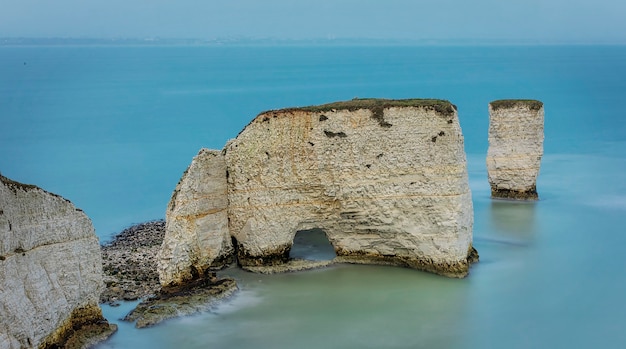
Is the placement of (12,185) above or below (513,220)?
above

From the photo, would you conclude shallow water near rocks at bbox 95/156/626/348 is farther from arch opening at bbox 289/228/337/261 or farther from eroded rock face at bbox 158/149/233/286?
arch opening at bbox 289/228/337/261

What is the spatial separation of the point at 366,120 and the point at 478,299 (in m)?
6.16

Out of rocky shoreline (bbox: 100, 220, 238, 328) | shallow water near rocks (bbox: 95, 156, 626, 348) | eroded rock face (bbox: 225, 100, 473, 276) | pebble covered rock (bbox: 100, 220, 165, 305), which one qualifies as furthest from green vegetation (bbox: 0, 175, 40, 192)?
eroded rock face (bbox: 225, 100, 473, 276)

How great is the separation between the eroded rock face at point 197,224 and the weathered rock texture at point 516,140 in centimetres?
1555

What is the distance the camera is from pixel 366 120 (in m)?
27.5

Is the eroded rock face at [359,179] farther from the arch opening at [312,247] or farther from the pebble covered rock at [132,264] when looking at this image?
the pebble covered rock at [132,264]

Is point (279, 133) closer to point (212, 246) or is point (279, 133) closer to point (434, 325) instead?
point (212, 246)

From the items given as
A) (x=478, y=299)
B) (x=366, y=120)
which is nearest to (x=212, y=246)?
(x=366, y=120)

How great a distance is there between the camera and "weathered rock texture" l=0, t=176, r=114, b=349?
61.3 ft

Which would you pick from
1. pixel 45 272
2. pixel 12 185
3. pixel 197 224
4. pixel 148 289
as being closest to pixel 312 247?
pixel 197 224

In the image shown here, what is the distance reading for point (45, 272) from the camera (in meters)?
19.9

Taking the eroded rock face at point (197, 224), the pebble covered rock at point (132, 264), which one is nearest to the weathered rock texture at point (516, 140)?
the pebble covered rock at point (132, 264)

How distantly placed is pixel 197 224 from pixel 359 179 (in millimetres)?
5009

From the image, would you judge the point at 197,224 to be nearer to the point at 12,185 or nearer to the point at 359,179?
the point at 359,179
